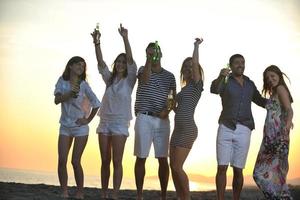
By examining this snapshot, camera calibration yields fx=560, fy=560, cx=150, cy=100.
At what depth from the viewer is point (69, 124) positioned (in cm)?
437

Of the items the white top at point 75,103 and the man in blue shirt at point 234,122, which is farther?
the white top at point 75,103

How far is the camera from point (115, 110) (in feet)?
14.4

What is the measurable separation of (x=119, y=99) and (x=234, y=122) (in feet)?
2.99

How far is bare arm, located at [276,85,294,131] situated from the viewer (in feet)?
13.5

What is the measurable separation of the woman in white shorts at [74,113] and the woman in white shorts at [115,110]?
0.12 metres

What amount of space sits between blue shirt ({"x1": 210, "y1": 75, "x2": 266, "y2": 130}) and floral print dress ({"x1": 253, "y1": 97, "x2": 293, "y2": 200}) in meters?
0.15

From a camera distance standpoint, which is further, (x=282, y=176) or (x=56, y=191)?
(x=56, y=191)

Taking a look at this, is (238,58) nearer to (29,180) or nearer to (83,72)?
(83,72)

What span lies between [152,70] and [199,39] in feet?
1.52

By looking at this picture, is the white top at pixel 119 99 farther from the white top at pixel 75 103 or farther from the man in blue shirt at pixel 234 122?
the man in blue shirt at pixel 234 122

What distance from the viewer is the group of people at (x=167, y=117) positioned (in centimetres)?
410

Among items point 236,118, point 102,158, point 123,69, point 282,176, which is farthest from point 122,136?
point 282,176

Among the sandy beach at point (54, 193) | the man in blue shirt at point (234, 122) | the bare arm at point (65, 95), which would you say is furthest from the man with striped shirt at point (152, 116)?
the sandy beach at point (54, 193)

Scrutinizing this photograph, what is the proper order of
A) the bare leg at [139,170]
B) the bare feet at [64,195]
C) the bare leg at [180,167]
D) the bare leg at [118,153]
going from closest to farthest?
the bare leg at [180,167] → the bare leg at [139,170] → the bare leg at [118,153] → the bare feet at [64,195]
